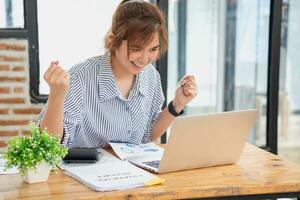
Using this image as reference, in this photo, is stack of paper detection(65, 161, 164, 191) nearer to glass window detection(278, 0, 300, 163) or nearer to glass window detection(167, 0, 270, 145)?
glass window detection(167, 0, 270, 145)

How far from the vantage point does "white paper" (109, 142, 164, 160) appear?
1.83 metres

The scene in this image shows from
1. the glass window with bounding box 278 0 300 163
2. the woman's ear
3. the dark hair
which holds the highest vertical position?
the dark hair

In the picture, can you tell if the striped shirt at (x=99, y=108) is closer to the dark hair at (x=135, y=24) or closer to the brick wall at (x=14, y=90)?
the dark hair at (x=135, y=24)

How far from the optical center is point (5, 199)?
4.59ft

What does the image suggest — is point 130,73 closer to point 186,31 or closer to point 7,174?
point 7,174

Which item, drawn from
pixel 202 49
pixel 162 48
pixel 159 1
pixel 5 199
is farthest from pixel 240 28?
pixel 5 199

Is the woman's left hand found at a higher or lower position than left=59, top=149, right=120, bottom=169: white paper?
higher

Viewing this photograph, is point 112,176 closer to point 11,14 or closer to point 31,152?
point 31,152

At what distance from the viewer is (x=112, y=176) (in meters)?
1.56

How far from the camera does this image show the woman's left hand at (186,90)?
6.65ft

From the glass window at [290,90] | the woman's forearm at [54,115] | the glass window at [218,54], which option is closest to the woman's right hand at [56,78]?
the woman's forearm at [54,115]

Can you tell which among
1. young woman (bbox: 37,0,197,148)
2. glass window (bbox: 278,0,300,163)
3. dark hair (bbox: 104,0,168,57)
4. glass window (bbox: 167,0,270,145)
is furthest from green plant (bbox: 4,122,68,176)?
glass window (bbox: 278,0,300,163)

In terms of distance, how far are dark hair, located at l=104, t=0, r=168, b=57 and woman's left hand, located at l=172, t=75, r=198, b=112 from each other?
188 millimetres

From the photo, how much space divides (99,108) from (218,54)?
7.63 feet
